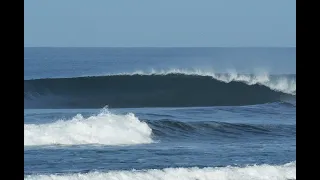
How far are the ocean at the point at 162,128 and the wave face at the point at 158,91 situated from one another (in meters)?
0.02

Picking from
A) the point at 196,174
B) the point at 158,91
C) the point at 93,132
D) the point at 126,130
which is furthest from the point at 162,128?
the point at 158,91

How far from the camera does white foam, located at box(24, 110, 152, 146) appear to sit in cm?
772

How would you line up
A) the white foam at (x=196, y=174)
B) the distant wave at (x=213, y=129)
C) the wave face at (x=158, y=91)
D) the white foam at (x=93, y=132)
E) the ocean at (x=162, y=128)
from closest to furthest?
the white foam at (x=196, y=174) → the ocean at (x=162, y=128) → the white foam at (x=93, y=132) → the distant wave at (x=213, y=129) → the wave face at (x=158, y=91)

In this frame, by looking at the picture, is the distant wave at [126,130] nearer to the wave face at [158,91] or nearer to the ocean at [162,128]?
the ocean at [162,128]

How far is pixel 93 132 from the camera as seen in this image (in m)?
8.11

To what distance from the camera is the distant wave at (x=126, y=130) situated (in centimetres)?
782

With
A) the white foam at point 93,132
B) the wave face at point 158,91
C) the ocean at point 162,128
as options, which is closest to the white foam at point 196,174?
the ocean at point 162,128

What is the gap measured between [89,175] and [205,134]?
3483mm

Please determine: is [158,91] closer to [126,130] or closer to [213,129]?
[213,129]

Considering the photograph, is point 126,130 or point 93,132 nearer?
point 93,132

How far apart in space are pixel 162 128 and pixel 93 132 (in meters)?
1.20
